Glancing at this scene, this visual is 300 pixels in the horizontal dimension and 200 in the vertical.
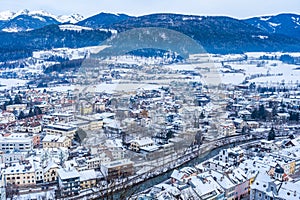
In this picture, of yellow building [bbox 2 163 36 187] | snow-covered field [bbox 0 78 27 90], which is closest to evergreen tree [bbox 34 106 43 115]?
yellow building [bbox 2 163 36 187]

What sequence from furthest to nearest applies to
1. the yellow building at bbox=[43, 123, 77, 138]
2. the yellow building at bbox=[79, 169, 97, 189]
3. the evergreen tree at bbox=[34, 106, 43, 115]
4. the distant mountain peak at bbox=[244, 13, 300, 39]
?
the distant mountain peak at bbox=[244, 13, 300, 39] → the evergreen tree at bbox=[34, 106, 43, 115] → the yellow building at bbox=[43, 123, 77, 138] → the yellow building at bbox=[79, 169, 97, 189]

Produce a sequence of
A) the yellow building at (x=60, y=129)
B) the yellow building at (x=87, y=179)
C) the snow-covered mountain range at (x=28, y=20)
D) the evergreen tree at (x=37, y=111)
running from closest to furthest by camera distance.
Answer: the yellow building at (x=87, y=179) → the yellow building at (x=60, y=129) → the evergreen tree at (x=37, y=111) → the snow-covered mountain range at (x=28, y=20)

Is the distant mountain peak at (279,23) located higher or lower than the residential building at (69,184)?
higher

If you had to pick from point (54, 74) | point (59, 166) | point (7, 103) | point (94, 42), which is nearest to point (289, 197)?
point (59, 166)

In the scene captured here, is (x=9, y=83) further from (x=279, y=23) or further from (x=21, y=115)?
(x=279, y=23)

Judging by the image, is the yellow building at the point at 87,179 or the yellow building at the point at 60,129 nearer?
the yellow building at the point at 87,179

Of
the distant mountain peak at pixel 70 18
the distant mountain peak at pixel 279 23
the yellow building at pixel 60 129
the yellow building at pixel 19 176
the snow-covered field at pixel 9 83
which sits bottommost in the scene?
the yellow building at pixel 19 176

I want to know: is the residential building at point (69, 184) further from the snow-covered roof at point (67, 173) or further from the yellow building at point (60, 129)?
the yellow building at point (60, 129)

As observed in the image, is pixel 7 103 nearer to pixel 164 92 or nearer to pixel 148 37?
pixel 164 92

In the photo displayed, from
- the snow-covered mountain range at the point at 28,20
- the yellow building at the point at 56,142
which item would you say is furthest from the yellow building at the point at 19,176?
the snow-covered mountain range at the point at 28,20

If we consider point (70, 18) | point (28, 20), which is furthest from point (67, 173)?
point (70, 18)

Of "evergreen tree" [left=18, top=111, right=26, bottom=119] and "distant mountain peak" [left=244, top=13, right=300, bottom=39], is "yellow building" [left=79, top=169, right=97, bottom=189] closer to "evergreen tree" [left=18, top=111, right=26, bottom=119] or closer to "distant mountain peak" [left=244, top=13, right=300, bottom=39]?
"evergreen tree" [left=18, top=111, right=26, bottom=119]
